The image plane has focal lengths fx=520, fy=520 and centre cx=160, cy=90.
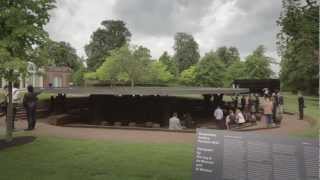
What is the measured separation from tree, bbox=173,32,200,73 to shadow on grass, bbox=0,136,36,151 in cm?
8894

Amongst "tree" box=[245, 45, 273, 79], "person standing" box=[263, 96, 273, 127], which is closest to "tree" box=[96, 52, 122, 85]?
"tree" box=[245, 45, 273, 79]

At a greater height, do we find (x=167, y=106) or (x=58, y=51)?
(x=58, y=51)

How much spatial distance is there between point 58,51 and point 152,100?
16.8 meters

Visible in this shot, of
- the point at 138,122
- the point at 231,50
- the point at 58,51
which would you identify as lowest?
the point at 138,122

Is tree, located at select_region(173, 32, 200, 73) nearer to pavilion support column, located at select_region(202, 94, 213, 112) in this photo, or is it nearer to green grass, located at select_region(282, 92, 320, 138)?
green grass, located at select_region(282, 92, 320, 138)

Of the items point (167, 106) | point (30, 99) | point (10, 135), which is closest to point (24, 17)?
point (10, 135)

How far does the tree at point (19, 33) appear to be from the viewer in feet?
48.6

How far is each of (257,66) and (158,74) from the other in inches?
606

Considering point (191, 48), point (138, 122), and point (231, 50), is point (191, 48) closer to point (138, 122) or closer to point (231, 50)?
point (231, 50)

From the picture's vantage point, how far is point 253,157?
7820 millimetres

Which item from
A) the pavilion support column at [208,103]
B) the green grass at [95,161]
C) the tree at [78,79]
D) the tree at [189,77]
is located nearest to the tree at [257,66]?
the tree at [189,77]

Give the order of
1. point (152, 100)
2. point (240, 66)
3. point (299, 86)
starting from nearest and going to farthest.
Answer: point (152, 100) → point (299, 86) → point (240, 66)

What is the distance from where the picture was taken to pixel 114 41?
4259 inches

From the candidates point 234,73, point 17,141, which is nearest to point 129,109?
point 17,141
